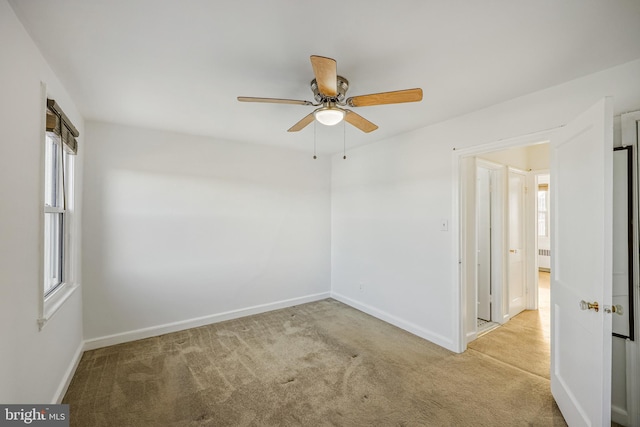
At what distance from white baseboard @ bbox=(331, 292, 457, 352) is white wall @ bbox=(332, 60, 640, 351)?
0.04 feet

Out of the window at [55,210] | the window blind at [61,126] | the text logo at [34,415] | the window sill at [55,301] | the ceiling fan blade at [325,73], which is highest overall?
the ceiling fan blade at [325,73]

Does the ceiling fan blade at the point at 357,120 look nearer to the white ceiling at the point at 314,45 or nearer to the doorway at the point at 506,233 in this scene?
the white ceiling at the point at 314,45

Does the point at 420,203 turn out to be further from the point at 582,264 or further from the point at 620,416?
the point at 620,416

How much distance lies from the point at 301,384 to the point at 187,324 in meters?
1.88

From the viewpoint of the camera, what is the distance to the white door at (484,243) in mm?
3795

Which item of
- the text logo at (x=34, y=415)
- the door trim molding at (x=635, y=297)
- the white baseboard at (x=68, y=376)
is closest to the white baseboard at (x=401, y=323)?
the door trim molding at (x=635, y=297)

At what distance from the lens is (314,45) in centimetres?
164

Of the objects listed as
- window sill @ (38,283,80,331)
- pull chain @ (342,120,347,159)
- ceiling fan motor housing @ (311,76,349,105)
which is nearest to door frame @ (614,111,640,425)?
ceiling fan motor housing @ (311,76,349,105)

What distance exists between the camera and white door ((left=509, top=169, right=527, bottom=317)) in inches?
153

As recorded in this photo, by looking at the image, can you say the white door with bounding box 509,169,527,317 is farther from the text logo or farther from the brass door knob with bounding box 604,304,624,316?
the text logo

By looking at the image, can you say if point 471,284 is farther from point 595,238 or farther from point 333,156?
point 333,156

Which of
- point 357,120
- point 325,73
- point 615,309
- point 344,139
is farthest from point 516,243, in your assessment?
point 325,73

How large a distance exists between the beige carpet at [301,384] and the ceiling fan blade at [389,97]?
2162 millimetres

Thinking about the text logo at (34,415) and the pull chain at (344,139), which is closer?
the text logo at (34,415)
